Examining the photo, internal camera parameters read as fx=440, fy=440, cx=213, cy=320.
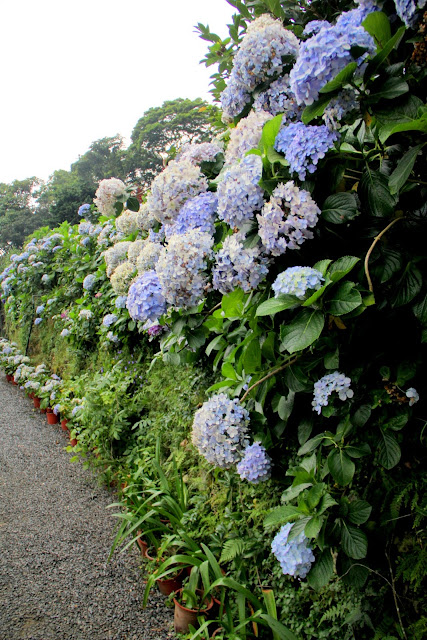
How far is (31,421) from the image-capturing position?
4.87 metres

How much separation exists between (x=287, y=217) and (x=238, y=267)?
19cm

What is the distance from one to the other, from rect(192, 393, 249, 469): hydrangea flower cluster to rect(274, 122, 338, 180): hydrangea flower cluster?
84 centimetres

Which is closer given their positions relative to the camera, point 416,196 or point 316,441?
point 416,196

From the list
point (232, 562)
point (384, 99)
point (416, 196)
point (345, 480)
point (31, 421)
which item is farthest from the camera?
point (31, 421)

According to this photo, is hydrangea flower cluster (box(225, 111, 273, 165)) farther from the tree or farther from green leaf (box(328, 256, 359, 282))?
the tree

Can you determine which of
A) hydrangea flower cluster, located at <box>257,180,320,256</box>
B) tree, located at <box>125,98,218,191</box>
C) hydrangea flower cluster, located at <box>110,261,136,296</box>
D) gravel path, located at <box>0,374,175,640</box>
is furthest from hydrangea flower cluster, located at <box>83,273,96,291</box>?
tree, located at <box>125,98,218,191</box>

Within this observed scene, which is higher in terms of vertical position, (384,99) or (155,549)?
(384,99)

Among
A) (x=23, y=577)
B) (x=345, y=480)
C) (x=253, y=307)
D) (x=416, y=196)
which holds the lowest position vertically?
(x=23, y=577)

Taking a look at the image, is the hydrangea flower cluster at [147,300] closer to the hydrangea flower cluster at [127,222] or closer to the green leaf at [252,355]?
the green leaf at [252,355]

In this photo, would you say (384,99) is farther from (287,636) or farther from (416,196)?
(287,636)

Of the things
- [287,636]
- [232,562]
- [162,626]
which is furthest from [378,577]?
[162,626]

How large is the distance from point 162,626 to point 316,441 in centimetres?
128

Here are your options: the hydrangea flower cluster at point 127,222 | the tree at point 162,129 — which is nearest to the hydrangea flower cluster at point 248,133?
the hydrangea flower cluster at point 127,222

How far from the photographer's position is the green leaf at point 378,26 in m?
0.91
